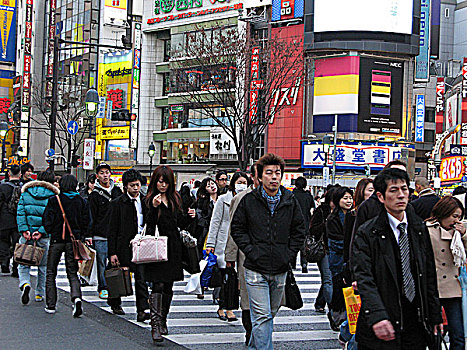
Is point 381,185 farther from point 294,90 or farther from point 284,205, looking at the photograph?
point 294,90

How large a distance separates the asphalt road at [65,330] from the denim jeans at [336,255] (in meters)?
2.35

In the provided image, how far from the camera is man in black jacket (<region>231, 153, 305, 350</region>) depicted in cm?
603

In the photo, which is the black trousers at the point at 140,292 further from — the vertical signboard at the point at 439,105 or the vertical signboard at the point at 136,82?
the vertical signboard at the point at 439,105

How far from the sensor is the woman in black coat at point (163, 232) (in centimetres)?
770

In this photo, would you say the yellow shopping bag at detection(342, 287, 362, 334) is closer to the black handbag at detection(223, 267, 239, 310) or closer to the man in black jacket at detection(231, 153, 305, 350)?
the man in black jacket at detection(231, 153, 305, 350)

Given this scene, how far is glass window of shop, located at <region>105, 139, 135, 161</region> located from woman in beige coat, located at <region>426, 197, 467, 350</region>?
180 ft

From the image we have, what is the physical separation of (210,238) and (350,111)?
39.0 meters

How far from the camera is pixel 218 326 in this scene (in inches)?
349

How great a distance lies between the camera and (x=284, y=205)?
20.3ft

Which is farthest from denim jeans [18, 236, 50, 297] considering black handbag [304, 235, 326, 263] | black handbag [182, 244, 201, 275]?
black handbag [304, 235, 326, 263]

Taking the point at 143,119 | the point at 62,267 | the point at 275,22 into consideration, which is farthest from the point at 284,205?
the point at 143,119

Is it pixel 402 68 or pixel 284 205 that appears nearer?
pixel 284 205

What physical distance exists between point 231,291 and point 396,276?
3511 mm

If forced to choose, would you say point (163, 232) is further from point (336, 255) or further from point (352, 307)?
point (352, 307)
